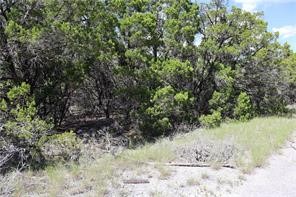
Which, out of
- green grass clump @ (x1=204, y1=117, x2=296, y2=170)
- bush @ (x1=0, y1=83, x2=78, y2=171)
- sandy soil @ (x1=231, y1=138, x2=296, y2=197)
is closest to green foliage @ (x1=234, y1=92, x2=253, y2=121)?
green grass clump @ (x1=204, y1=117, x2=296, y2=170)

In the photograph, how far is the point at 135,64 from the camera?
71.3ft

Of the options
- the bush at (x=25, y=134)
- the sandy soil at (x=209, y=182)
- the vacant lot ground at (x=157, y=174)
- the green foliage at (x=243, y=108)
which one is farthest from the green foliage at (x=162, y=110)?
the sandy soil at (x=209, y=182)

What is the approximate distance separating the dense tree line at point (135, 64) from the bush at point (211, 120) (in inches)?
2.1

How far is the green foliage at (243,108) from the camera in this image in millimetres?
23281

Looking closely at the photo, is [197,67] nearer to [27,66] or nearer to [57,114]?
[57,114]

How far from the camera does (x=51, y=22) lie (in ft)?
49.5

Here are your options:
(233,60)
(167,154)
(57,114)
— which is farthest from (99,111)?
(167,154)

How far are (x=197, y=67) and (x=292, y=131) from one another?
777cm

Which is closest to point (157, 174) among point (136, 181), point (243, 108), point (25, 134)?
point (136, 181)

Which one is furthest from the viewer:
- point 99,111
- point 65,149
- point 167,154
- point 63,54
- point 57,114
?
point 99,111

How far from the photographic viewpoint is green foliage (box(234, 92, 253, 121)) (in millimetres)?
23281

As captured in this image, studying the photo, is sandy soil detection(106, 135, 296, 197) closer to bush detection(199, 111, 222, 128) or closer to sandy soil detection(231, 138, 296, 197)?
sandy soil detection(231, 138, 296, 197)

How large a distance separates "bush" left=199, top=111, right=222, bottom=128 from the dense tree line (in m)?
0.05

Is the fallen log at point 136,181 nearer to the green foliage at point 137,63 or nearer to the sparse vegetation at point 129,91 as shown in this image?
the sparse vegetation at point 129,91
